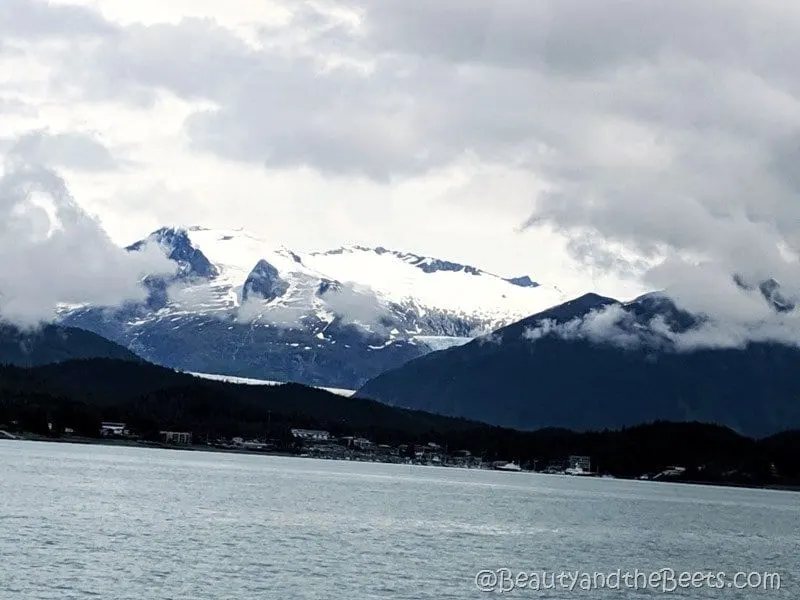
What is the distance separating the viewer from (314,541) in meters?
107

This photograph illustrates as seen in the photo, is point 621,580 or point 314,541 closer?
point 621,580

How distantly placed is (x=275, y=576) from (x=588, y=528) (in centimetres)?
6059

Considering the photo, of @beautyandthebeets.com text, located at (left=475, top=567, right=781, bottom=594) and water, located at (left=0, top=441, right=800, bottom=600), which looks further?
@beautyandthebeets.com text, located at (left=475, top=567, right=781, bottom=594)

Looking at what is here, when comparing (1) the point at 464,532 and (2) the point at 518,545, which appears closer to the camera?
(2) the point at 518,545

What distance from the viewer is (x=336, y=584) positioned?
8388 cm

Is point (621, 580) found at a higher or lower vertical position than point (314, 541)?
lower

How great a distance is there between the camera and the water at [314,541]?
8175 centimetres

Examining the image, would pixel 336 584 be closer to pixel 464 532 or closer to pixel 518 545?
pixel 518 545

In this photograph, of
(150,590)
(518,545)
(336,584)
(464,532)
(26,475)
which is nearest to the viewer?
(150,590)

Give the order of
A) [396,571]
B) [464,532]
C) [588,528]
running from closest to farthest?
[396,571]
[464,532]
[588,528]

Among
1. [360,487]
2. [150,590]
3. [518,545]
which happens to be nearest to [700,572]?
[518,545]

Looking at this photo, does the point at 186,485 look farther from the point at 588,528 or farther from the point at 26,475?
the point at 588,528

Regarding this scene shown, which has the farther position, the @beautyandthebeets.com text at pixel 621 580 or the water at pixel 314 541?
the @beautyandthebeets.com text at pixel 621 580

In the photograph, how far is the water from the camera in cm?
8175
